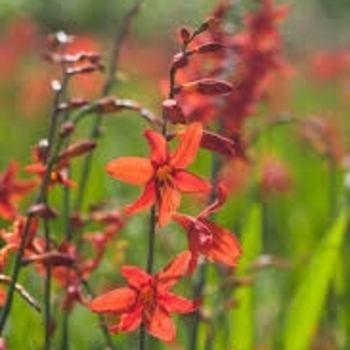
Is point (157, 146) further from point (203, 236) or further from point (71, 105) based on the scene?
point (71, 105)

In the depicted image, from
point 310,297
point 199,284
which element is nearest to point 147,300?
point 199,284

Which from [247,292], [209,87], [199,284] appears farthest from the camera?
[247,292]

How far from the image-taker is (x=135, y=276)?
224cm

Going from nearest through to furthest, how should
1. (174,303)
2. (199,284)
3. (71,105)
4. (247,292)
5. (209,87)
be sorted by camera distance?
(174,303), (209,87), (71,105), (199,284), (247,292)

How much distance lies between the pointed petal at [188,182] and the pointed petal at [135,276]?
0.16 meters

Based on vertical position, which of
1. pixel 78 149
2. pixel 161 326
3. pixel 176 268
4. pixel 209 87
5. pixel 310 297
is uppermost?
pixel 209 87

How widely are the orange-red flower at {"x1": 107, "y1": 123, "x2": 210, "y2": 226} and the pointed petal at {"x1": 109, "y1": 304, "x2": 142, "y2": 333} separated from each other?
18cm

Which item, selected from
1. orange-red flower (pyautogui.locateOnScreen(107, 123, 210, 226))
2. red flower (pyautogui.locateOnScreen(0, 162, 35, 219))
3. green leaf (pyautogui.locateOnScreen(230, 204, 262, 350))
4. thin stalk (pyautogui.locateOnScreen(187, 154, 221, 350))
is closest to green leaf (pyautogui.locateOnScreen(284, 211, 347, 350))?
green leaf (pyautogui.locateOnScreen(230, 204, 262, 350))

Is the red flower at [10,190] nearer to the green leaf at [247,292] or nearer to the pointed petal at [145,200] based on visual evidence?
the pointed petal at [145,200]

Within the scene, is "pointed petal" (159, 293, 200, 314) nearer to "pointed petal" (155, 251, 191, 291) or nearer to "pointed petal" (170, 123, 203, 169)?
"pointed petal" (155, 251, 191, 291)

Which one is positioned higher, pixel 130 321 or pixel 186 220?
pixel 186 220

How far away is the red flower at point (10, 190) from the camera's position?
8.79 feet

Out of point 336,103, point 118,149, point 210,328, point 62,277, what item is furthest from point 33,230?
point 336,103

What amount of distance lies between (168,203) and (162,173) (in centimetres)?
7
